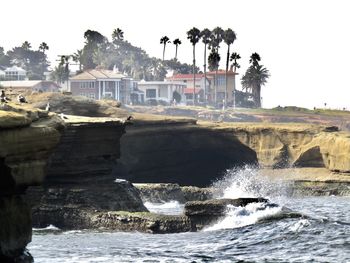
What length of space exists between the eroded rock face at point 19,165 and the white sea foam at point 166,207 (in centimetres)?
3845

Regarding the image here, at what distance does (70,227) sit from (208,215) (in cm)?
1134

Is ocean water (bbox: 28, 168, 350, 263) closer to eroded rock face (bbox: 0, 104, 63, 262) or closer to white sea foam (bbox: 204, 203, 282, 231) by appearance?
white sea foam (bbox: 204, 203, 282, 231)

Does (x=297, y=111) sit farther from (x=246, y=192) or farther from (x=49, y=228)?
(x=49, y=228)

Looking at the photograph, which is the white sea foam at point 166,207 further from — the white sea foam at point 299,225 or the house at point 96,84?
the house at point 96,84

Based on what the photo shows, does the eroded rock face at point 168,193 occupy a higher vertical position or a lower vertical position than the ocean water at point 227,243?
lower

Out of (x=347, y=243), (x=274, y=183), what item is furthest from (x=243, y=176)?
(x=347, y=243)

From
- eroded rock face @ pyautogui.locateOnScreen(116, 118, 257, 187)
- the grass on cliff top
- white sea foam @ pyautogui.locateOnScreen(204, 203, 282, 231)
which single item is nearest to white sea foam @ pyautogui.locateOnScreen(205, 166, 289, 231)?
white sea foam @ pyautogui.locateOnScreen(204, 203, 282, 231)

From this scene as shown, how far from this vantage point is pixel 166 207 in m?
77.4

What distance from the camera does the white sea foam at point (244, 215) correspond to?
51094 mm

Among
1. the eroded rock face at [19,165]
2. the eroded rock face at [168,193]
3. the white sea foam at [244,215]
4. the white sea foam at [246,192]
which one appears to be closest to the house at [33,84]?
the white sea foam at [246,192]

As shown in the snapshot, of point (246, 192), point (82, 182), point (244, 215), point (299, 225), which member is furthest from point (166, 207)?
point (299, 225)

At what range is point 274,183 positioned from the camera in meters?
89.9

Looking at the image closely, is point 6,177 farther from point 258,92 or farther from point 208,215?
point 258,92

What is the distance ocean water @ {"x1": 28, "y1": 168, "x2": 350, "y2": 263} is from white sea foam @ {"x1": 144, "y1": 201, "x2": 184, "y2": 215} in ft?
52.2
